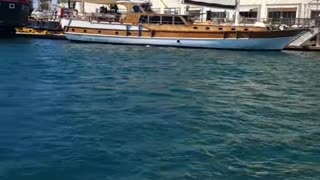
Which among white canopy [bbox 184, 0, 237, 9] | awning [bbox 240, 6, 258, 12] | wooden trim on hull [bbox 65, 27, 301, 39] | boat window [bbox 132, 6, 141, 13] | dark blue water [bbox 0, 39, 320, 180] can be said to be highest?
awning [bbox 240, 6, 258, 12]

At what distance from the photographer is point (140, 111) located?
46.8 feet

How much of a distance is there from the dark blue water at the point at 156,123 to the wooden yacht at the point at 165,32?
48.4 feet

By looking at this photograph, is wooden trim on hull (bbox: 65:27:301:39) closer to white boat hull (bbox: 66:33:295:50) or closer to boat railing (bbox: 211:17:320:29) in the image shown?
white boat hull (bbox: 66:33:295:50)

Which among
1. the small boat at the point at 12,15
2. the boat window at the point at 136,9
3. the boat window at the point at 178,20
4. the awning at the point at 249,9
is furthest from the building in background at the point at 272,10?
the small boat at the point at 12,15

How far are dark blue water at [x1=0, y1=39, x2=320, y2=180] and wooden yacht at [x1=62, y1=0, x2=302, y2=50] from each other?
48.4ft

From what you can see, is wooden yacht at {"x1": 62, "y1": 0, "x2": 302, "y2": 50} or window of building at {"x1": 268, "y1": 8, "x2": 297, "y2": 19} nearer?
wooden yacht at {"x1": 62, "y1": 0, "x2": 302, "y2": 50}

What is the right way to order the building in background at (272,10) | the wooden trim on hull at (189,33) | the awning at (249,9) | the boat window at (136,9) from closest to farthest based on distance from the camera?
1. the wooden trim on hull at (189,33)
2. the boat window at (136,9)
3. the building in background at (272,10)
4. the awning at (249,9)

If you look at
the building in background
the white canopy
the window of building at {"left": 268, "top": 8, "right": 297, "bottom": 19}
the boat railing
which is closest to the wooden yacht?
the boat railing

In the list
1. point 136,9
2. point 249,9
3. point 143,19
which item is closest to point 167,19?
point 143,19

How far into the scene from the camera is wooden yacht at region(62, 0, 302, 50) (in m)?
40.3

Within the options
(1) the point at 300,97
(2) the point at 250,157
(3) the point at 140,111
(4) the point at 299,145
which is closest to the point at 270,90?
(1) the point at 300,97

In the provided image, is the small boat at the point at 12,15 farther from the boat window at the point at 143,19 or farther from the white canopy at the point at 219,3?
the white canopy at the point at 219,3

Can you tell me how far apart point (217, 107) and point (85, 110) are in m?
4.04

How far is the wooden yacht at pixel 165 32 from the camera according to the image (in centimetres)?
4028
